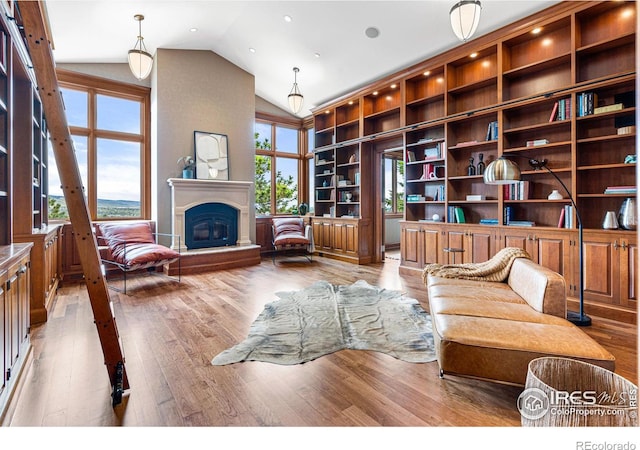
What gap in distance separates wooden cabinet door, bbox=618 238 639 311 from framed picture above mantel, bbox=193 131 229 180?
5899 mm

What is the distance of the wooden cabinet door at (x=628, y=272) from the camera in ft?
10.4

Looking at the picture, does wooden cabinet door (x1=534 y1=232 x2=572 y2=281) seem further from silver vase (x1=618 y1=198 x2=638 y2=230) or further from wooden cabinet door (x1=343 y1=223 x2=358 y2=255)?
wooden cabinet door (x1=343 y1=223 x2=358 y2=255)

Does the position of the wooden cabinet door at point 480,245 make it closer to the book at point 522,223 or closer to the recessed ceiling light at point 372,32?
the book at point 522,223

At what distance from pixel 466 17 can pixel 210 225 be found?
515 centimetres

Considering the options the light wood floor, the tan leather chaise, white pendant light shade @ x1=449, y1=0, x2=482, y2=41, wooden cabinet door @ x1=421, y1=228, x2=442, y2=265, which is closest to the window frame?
wooden cabinet door @ x1=421, y1=228, x2=442, y2=265

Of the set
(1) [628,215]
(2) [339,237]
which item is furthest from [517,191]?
(2) [339,237]

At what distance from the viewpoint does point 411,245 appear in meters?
5.39

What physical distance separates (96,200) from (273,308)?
13.5 feet

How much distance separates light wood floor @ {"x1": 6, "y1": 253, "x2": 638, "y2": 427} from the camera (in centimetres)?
175

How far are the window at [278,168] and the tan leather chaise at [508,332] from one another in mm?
5545

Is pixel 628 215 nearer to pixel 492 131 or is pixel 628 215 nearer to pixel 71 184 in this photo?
pixel 492 131
